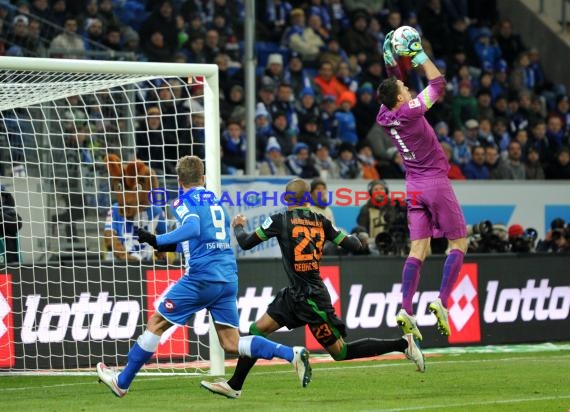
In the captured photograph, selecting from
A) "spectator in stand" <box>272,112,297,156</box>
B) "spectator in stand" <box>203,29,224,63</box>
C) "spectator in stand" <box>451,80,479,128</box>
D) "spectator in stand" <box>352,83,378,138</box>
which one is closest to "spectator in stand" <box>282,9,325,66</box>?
"spectator in stand" <box>352,83,378,138</box>

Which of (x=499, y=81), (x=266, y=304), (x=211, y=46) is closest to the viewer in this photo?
(x=266, y=304)

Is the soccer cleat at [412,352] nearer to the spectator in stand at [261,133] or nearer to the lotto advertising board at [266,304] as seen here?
the lotto advertising board at [266,304]

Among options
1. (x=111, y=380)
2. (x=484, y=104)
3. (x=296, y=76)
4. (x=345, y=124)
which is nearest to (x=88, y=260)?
(x=111, y=380)

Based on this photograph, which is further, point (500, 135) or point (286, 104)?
point (500, 135)

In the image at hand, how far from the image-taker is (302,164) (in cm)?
1919

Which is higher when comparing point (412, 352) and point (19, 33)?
point (19, 33)

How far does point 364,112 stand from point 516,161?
8.92 feet

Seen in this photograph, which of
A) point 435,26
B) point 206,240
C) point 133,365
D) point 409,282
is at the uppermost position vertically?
point 435,26

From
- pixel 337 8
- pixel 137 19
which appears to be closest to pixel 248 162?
pixel 137 19

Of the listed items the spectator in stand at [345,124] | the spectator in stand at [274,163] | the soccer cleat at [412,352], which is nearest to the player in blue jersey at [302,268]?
the soccer cleat at [412,352]

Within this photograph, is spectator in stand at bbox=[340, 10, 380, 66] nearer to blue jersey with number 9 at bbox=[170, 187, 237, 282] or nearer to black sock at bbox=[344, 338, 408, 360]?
black sock at bbox=[344, 338, 408, 360]

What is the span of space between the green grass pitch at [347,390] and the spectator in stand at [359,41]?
33.3ft

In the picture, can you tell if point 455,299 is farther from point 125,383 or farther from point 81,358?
point 125,383

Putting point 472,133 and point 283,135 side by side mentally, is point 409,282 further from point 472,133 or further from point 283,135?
point 472,133
